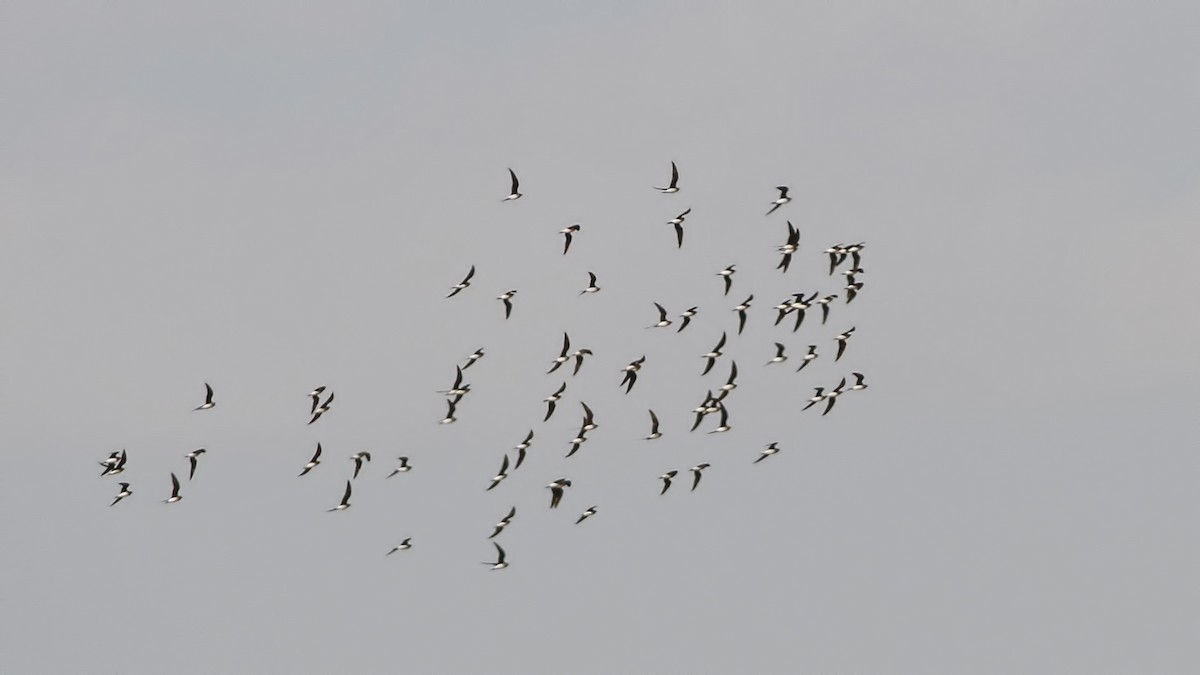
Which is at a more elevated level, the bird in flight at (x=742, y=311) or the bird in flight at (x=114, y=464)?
the bird in flight at (x=742, y=311)

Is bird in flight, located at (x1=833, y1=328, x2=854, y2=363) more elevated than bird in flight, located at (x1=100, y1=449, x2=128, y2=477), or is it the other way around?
bird in flight, located at (x1=833, y1=328, x2=854, y2=363)

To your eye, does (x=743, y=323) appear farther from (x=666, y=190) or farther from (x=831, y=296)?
(x=666, y=190)

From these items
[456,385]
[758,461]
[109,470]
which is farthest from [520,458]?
[109,470]

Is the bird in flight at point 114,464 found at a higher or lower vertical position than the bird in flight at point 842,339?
lower

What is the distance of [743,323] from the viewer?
9425cm

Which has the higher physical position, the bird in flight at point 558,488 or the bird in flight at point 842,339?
the bird in flight at point 842,339

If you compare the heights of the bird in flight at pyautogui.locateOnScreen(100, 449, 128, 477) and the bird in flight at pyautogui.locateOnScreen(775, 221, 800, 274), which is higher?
the bird in flight at pyautogui.locateOnScreen(775, 221, 800, 274)

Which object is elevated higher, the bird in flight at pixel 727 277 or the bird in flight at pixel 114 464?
the bird in flight at pixel 727 277

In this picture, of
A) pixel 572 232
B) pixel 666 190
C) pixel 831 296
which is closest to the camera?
pixel 666 190

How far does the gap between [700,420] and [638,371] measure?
3.96 m

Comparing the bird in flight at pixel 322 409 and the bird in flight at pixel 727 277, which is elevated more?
the bird in flight at pixel 727 277

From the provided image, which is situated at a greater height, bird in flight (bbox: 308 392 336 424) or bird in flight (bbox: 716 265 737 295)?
bird in flight (bbox: 716 265 737 295)

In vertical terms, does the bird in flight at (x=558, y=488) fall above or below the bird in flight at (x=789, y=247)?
below

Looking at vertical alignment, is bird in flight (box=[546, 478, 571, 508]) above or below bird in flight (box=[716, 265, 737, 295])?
below
